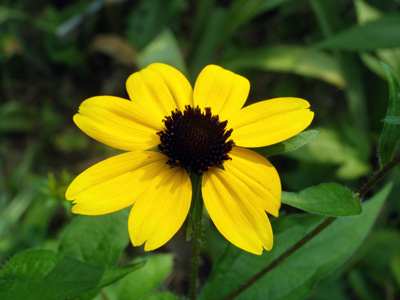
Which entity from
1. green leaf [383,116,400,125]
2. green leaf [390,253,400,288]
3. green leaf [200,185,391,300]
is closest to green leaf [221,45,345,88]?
green leaf [390,253,400,288]

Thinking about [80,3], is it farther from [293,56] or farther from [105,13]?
[293,56]

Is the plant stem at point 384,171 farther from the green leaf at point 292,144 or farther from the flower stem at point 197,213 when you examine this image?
the flower stem at point 197,213

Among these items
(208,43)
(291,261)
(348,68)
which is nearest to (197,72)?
(208,43)

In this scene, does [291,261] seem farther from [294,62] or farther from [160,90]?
[294,62]

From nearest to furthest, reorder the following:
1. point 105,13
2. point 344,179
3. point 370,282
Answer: point 370,282
point 344,179
point 105,13

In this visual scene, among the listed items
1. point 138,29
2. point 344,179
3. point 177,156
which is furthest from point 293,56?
point 177,156

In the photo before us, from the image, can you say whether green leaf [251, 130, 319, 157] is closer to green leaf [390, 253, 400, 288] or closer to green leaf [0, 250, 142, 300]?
green leaf [0, 250, 142, 300]
